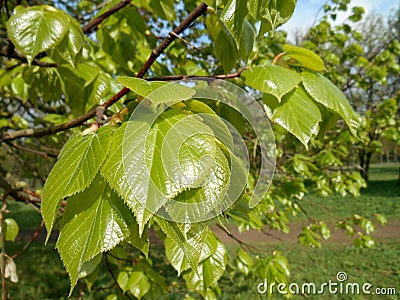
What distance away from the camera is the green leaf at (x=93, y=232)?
56cm

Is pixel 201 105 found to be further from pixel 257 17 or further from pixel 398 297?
pixel 398 297

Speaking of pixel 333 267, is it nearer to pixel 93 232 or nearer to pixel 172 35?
pixel 172 35

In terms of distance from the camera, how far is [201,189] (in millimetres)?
550

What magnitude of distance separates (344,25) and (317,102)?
493cm

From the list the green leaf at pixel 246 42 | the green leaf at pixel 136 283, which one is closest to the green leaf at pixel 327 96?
the green leaf at pixel 246 42

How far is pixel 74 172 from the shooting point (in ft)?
1.96

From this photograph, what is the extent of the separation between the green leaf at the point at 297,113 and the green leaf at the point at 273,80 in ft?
0.14

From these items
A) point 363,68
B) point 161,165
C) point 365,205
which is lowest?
point 365,205

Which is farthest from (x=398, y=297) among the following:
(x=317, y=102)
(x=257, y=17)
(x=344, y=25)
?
(x=344, y=25)

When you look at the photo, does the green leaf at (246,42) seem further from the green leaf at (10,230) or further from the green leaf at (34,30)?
the green leaf at (10,230)

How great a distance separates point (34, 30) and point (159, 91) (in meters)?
0.71

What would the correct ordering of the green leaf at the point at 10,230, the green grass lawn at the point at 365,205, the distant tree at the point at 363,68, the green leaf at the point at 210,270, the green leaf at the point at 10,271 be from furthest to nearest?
the green grass lawn at the point at 365,205 → the distant tree at the point at 363,68 → the green leaf at the point at 10,230 → the green leaf at the point at 10,271 → the green leaf at the point at 210,270

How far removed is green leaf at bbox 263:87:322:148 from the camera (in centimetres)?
94

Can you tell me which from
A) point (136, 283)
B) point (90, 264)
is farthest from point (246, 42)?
point (136, 283)
